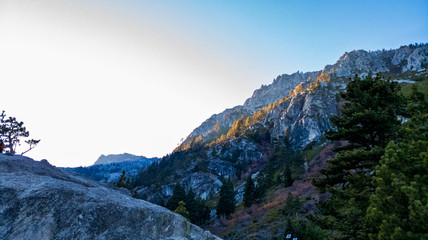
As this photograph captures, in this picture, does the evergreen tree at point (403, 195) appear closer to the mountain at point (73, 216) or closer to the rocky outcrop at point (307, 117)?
the mountain at point (73, 216)

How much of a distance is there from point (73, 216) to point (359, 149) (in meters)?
15.4

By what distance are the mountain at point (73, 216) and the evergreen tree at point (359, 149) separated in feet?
29.7

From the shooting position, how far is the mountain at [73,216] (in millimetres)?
5867

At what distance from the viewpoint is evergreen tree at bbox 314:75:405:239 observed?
11812 mm

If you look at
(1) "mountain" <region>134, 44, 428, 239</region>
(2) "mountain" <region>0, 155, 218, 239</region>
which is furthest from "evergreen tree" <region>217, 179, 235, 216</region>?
(2) "mountain" <region>0, 155, 218, 239</region>

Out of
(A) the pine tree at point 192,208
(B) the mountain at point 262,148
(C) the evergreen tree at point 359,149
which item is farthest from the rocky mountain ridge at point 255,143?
(C) the evergreen tree at point 359,149

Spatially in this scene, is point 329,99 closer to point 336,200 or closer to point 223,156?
point 223,156

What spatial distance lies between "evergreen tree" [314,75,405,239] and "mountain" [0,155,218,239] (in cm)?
905

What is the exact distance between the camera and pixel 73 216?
626 cm

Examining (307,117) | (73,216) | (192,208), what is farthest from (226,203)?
(307,117)

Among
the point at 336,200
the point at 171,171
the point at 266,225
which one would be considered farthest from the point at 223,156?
Result: the point at 336,200

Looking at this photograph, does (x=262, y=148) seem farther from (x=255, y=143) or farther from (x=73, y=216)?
(x=73, y=216)

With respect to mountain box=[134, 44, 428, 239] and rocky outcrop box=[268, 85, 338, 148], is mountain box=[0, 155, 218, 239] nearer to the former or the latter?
mountain box=[134, 44, 428, 239]

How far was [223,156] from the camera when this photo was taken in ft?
484
